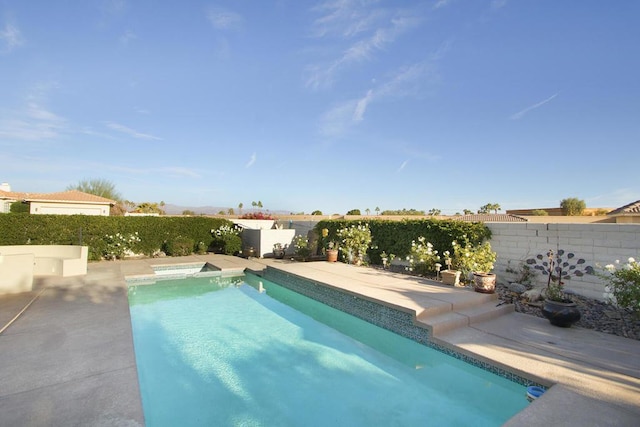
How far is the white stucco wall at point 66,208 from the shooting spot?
640 inches

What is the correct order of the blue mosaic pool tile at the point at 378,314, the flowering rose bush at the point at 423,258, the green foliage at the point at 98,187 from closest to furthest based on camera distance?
the blue mosaic pool tile at the point at 378,314, the flowering rose bush at the point at 423,258, the green foliage at the point at 98,187

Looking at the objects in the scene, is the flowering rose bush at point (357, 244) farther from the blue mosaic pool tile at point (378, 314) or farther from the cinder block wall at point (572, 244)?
the cinder block wall at point (572, 244)

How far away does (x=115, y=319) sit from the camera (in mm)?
4652

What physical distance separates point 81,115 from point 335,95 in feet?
35.6

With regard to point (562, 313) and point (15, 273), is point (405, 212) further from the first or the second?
point (15, 273)

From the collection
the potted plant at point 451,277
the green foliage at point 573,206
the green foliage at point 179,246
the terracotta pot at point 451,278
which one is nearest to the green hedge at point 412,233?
the potted plant at point 451,277

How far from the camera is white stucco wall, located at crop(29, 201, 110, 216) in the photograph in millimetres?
16250

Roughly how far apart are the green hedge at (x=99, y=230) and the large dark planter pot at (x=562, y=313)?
12259 mm

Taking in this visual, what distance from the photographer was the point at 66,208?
17062 millimetres

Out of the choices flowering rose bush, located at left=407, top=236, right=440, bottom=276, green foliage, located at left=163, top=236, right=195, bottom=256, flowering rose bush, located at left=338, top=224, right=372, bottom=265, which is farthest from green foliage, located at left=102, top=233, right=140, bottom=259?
flowering rose bush, located at left=407, top=236, right=440, bottom=276

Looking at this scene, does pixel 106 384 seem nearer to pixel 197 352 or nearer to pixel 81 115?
pixel 197 352

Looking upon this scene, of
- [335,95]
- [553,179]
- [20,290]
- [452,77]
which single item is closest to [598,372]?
[20,290]

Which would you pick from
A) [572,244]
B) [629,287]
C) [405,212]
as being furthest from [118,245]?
[405,212]

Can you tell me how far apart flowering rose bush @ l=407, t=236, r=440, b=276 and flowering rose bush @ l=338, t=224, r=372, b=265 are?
1.87 m
